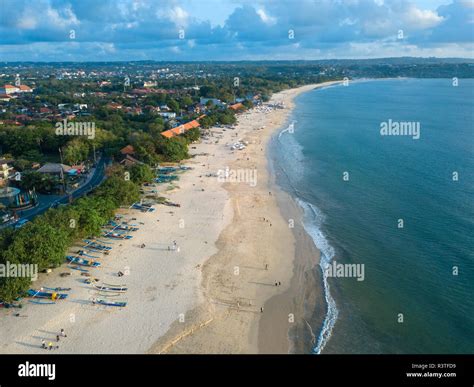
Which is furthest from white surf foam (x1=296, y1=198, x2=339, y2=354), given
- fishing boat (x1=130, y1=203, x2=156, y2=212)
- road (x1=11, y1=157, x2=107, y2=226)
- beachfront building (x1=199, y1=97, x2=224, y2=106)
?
beachfront building (x1=199, y1=97, x2=224, y2=106)

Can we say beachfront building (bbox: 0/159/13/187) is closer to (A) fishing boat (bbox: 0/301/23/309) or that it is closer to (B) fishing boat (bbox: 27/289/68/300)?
(B) fishing boat (bbox: 27/289/68/300)

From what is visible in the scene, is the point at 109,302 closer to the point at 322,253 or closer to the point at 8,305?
the point at 8,305

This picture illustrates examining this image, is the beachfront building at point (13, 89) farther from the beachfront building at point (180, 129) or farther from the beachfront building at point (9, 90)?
the beachfront building at point (180, 129)

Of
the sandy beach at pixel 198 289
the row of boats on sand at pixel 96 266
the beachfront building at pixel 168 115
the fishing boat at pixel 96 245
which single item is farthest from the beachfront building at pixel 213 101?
the fishing boat at pixel 96 245

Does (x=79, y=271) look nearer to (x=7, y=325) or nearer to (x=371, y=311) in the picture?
(x=7, y=325)

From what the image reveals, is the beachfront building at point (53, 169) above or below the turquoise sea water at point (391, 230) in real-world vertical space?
above

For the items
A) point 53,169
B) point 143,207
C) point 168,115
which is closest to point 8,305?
point 143,207

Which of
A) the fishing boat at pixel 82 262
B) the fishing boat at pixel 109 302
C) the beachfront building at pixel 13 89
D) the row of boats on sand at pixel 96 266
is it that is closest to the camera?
the fishing boat at pixel 109 302
